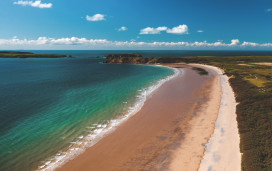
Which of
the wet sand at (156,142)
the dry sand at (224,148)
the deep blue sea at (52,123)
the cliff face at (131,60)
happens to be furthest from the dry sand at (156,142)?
the cliff face at (131,60)

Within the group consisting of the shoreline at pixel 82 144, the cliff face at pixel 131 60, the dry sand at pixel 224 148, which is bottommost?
the shoreline at pixel 82 144

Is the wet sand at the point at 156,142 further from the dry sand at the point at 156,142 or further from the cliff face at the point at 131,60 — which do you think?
the cliff face at the point at 131,60

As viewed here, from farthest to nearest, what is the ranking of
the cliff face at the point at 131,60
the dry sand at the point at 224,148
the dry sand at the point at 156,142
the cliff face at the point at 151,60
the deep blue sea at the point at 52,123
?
the cliff face at the point at 131,60 → the cliff face at the point at 151,60 → the deep blue sea at the point at 52,123 → the dry sand at the point at 156,142 → the dry sand at the point at 224,148

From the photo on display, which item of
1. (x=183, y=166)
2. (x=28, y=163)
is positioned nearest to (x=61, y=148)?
(x=28, y=163)

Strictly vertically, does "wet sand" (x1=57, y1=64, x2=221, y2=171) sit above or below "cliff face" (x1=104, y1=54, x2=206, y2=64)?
below

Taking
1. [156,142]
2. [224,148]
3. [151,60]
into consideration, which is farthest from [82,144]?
[151,60]

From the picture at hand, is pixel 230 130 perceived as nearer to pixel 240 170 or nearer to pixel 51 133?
pixel 240 170

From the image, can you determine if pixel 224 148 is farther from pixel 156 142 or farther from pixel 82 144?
pixel 82 144

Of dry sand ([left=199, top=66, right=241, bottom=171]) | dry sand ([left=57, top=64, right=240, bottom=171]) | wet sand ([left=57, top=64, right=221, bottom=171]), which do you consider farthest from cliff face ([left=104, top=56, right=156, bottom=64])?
dry sand ([left=199, top=66, right=241, bottom=171])

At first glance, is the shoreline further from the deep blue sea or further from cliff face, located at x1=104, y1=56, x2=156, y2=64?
cliff face, located at x1=104, y1=56, x2=156, y2=64
